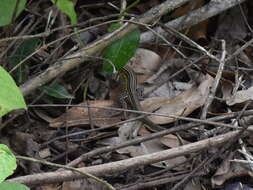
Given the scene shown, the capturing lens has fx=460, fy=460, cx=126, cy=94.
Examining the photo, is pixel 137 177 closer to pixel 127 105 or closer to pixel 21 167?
pixel 21 167

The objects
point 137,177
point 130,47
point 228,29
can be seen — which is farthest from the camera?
point 228,29

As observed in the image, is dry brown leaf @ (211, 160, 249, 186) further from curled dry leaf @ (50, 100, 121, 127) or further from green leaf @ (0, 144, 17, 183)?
green leaf @ (0, 144, 17, 183)

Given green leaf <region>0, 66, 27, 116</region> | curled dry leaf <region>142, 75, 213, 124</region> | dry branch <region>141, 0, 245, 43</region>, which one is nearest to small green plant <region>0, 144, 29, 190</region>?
green leaf <region>0, 66, 27, 116</region>

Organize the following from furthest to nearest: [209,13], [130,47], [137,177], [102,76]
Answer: [102,76]
[209,13]
[130,47]
[137,177]

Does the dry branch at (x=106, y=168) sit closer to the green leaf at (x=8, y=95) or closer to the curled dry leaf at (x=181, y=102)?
the green leaf at (x=8, y=95)

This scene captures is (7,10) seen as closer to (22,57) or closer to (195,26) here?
(22,57)

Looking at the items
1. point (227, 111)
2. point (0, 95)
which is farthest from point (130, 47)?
point (0, 95)
